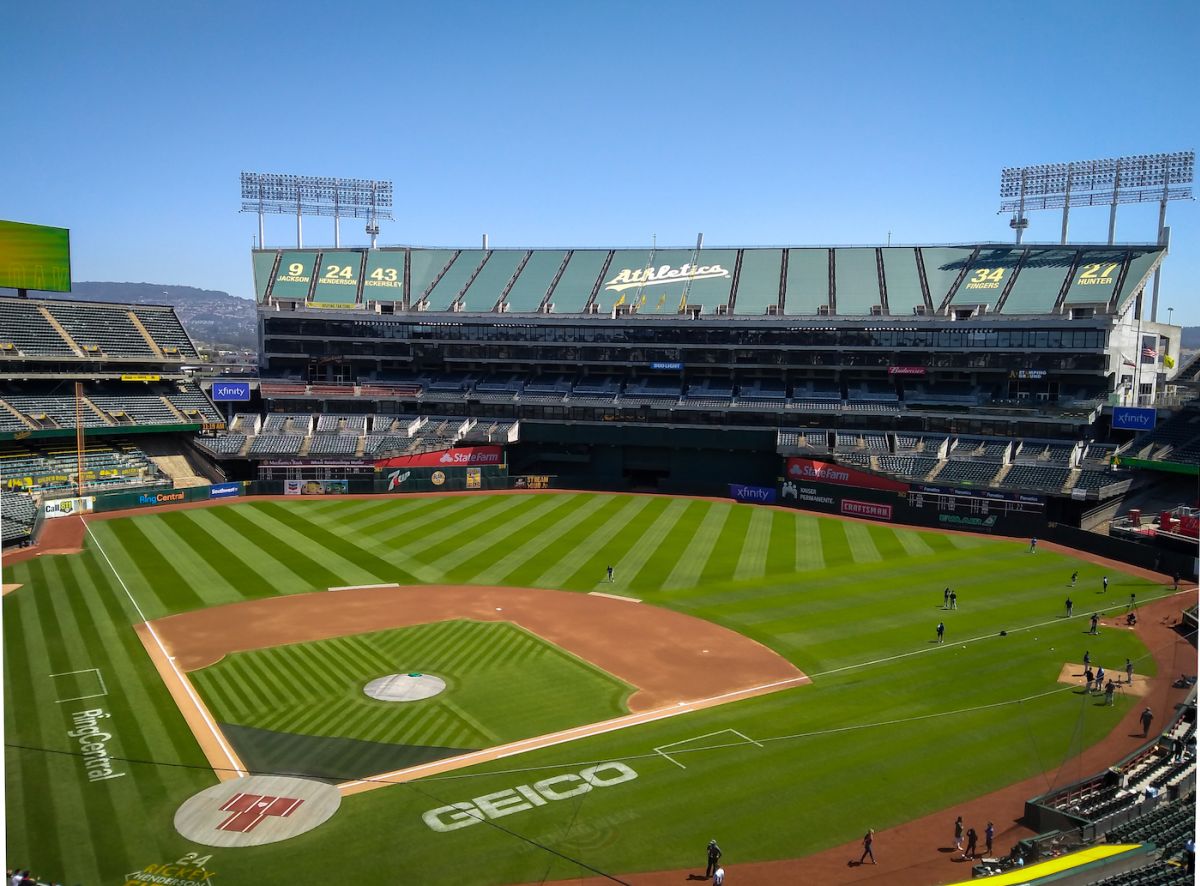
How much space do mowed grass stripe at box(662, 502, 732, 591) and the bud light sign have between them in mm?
44617

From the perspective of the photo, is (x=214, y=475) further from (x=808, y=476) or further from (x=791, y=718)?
(x=791, y=718)

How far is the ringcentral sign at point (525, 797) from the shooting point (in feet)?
76.4

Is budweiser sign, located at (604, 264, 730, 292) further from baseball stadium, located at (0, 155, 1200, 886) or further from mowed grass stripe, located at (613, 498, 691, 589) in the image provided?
mowed grass stripe, located at (613, 498, 691, 589)

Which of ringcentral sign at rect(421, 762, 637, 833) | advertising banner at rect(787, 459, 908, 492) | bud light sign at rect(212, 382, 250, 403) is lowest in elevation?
ringcentral sign at rect(421, 762, 637, 833)

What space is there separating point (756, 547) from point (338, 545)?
26.9 metres

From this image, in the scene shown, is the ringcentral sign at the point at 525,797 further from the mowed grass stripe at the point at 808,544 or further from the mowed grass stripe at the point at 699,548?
the mowed grass stripe at the point at 808,544

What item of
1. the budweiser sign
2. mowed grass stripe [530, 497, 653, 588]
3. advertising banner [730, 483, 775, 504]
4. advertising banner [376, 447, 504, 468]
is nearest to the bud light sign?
advertising banner [376, 447, 504, 468]

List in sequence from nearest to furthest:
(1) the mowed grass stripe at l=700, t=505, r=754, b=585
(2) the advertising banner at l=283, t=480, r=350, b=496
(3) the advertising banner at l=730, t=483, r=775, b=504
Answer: (1) the mowed grass stripe at l=700, t=505, r=754, b=585 < (2) the advertising banner at l=283, t=480, r=350, b=496 < (3) the advertising banner at l=730, t=483, r=775, b=504

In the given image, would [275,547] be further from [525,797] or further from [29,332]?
[29,332]

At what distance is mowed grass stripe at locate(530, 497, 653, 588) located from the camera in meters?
47.5

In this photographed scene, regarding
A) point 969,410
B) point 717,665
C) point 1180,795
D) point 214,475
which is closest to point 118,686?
point 717,665

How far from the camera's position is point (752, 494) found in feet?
238

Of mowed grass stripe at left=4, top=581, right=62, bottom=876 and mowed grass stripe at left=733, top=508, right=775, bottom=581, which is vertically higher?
mowed grass stripe at left=733, top=508, right=775, bottom=581

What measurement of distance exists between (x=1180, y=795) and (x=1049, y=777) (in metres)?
3.40
